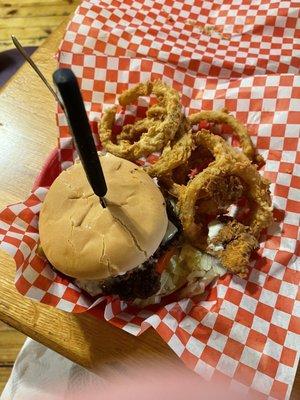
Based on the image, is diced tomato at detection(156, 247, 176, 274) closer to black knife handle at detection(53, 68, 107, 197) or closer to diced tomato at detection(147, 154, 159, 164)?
diced tomato at detection(147, 154, 159, 164)

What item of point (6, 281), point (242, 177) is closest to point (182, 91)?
point (242, 177)

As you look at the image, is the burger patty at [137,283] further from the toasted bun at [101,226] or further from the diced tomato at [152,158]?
the diced tomato at [152,158]

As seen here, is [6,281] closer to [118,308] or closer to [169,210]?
[118,308]

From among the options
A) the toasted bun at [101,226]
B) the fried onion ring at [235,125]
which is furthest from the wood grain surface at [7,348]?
the fried onion ring at [235,125]

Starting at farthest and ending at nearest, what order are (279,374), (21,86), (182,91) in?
(21,86), (182,91), (279,374)

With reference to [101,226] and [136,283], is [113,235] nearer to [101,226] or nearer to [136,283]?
[101,226]

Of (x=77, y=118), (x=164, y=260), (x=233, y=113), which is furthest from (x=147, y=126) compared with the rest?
(x=77, y=118)
